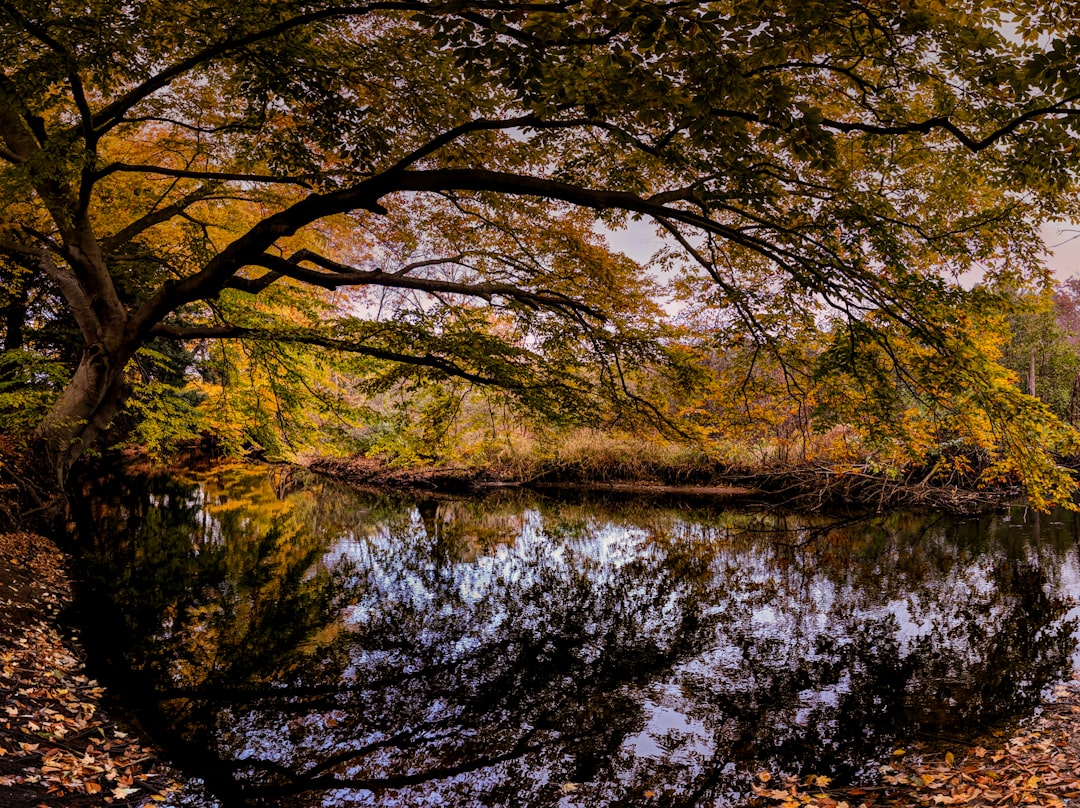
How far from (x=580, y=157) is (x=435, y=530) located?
9470 mm

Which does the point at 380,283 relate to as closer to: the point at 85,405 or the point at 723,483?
the point at 85,405

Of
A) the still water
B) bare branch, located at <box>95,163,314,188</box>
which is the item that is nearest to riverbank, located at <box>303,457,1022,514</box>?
the still water

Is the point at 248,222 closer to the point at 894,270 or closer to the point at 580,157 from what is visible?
the point at 580,157

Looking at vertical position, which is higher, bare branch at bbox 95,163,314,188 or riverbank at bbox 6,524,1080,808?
bare branch at bbox 95,163,314,188

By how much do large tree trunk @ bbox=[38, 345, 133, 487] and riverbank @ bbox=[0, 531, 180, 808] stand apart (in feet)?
8.10

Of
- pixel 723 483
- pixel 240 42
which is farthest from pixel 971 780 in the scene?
pixel 723 483

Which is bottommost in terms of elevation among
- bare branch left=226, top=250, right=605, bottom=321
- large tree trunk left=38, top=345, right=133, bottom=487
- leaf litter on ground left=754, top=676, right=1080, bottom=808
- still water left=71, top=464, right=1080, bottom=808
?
still water left=71, top=464, right=1080, bottom=808

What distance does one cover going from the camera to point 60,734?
3.98 meters

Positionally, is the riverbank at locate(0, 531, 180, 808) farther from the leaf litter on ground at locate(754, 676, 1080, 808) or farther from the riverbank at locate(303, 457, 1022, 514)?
the riverbank at locate(303, 457, 1022, 514)

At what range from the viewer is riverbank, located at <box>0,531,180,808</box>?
3.40 m

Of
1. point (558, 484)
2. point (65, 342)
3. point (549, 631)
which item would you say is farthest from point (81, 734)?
point (558, 484)

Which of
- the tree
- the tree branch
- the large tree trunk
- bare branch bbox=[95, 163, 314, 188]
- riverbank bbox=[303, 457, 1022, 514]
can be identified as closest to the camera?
the tree

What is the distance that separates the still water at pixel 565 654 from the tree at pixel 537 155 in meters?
2.88

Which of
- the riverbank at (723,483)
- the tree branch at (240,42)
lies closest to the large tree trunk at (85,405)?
the tree branch at (240,42)
